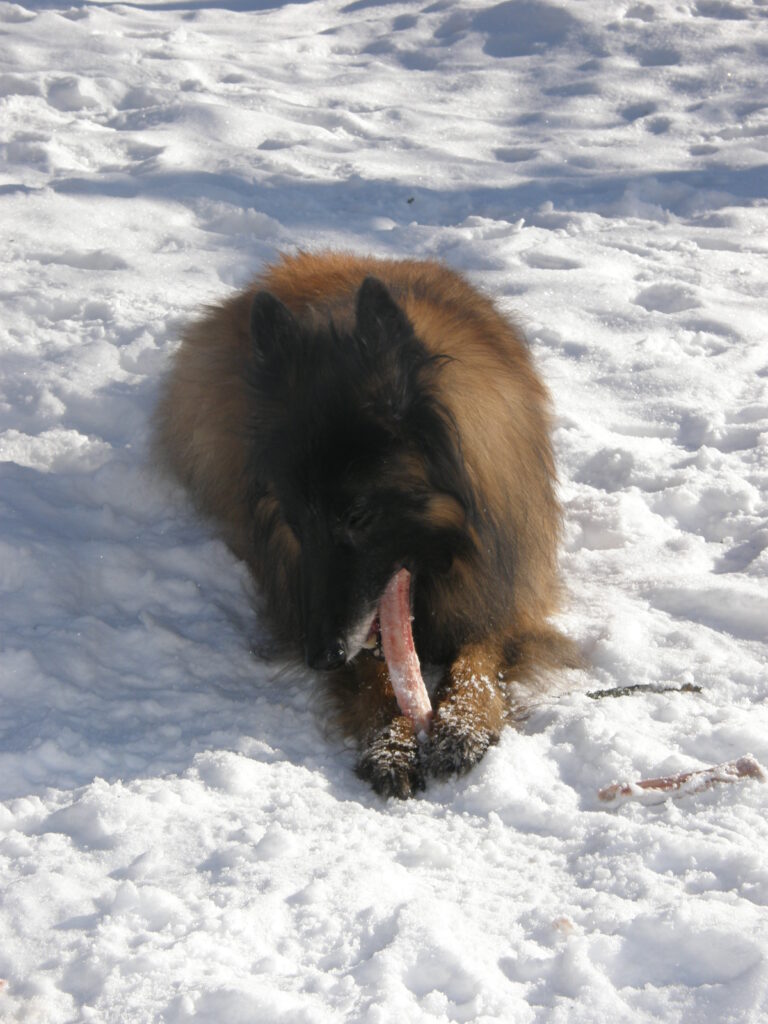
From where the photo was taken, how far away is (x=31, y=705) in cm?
321

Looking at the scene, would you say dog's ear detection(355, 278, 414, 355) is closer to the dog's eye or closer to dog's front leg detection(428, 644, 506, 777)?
the dog's eye

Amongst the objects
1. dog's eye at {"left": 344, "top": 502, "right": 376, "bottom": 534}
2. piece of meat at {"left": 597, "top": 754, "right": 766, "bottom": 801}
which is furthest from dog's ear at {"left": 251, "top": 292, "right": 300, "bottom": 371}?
piece of meat at {"left": 597, "top": 754, "right": 766, "bottom": 801}

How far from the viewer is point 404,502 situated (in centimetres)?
321

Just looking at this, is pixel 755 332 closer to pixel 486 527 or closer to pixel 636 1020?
pixel 486 527

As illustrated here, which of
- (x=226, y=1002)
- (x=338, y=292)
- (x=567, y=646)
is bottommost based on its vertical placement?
(x=567, y=646)

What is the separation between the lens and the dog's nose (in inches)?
125

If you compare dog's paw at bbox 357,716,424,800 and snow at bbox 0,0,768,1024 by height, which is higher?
snow at bbox 0,0,768,1024

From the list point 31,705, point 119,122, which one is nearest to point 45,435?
point 31,705

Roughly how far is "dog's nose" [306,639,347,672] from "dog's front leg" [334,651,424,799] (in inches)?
10.1

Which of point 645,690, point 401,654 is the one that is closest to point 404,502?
point 401,654

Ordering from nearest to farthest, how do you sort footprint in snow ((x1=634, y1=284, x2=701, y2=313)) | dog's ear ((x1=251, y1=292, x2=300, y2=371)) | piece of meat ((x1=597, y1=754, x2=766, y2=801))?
piece of meat ((x1=597, y1=754, x2=766, y2=801)), dog's ear ((x1=251, y1=292, x2=300, y2=371)), footprint in snow ((x1=634, y1=284, x2=701, y2=313))

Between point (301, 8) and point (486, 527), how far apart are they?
33.3ft

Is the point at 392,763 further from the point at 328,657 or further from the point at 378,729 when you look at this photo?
the point at 328,657

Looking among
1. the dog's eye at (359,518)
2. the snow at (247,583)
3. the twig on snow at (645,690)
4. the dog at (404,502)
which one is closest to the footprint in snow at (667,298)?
the snow at (247,583)
